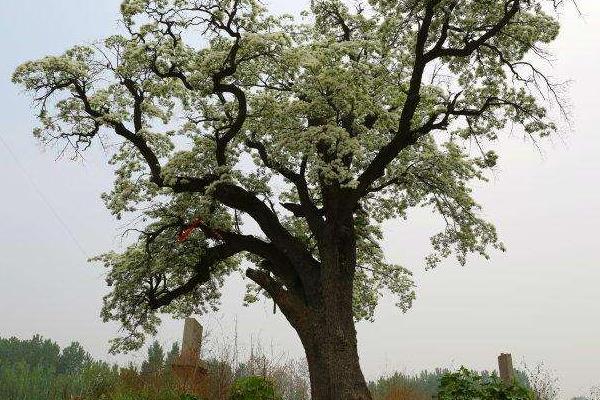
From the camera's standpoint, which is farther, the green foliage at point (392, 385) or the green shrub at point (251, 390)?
the green foliage at point (392, 385)

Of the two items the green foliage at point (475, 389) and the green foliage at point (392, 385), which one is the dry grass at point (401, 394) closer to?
the green foliage at point (392, 385)

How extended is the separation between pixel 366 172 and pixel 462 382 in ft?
20.7

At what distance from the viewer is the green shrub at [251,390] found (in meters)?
12.2

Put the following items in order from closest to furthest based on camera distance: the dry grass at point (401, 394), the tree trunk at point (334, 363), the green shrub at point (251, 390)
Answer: the green shrub at point (251, 390) < the tree trunk at point (334, 363) < the dry grass at point (401, 394)

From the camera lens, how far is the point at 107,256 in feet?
66.4

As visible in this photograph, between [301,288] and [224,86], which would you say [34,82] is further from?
[301,288]

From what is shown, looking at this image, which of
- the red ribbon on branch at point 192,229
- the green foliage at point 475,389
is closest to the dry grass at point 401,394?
the green foliage at point 475,389

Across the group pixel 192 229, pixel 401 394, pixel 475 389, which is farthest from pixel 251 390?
pixel 192 229

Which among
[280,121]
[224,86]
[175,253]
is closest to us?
[224,86]

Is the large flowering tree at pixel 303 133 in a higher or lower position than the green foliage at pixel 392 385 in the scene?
higher

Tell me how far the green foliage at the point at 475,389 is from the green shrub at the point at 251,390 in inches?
140

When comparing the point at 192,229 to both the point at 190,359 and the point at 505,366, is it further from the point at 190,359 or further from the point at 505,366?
the point at 505,366

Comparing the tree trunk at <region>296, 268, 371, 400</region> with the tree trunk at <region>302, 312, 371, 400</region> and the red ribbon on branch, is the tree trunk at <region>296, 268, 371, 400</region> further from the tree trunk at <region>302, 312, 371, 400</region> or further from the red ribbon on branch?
the red ribbon on branch

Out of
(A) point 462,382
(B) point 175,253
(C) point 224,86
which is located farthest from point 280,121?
(A) point 462,382
